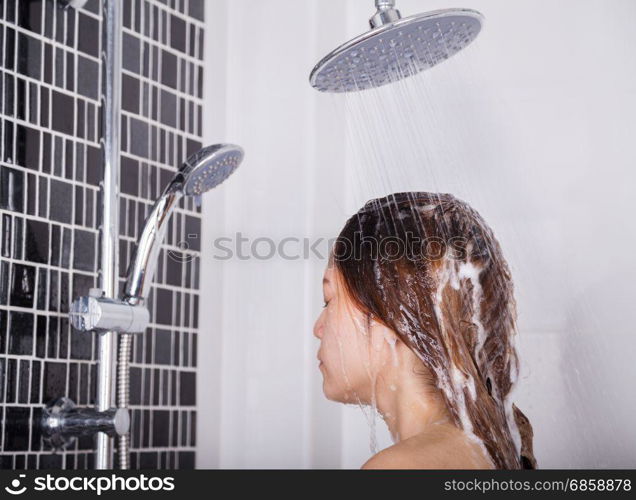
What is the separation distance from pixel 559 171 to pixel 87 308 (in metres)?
0.77

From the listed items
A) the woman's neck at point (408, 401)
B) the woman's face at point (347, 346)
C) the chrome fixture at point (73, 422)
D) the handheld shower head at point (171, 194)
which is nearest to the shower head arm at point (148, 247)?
the handheld shower head at point (171, 194)

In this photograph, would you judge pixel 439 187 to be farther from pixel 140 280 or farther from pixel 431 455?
pixel 431 455

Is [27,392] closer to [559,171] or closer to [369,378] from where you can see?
[369,378]

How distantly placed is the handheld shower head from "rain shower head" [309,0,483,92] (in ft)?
0.83

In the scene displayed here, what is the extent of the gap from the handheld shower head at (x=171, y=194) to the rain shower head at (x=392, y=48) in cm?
25

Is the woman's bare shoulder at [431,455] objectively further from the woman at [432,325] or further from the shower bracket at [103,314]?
the shower bracket at [103,314]

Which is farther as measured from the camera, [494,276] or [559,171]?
[559,171]

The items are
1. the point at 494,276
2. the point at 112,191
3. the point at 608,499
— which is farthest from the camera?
the point at 112,191

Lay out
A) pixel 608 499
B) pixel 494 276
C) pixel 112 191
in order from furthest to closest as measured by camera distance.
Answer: pixel 112 191
pixel 608 499
pixel 494 276

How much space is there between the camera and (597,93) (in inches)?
57.7

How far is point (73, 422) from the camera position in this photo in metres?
1.28

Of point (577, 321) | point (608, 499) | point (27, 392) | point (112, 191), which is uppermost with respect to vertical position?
point (112, 191)

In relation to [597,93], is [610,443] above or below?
below

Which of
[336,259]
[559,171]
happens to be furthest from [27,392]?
[559,171]
